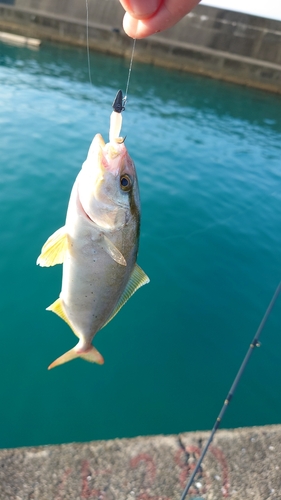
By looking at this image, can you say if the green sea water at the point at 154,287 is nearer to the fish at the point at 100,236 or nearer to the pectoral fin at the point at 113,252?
the fish at the point at 100,236

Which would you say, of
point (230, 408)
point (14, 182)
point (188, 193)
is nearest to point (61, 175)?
point (14, 182)

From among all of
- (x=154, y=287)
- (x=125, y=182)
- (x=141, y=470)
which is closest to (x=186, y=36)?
(x=154, y=287)

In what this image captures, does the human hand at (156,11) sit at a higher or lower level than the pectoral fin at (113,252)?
higher

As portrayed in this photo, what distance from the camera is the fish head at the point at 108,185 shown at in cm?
219

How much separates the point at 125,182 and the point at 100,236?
1.25 ft

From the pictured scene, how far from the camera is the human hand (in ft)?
4.17

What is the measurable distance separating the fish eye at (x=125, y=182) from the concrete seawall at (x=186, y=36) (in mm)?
24967

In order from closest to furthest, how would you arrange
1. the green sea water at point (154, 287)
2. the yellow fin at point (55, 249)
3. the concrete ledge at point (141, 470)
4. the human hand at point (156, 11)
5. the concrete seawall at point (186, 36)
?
the human hand at point (156, 11) < the yellow fin at point (55, 249) < the concrete ledge at point (141, 470) < the green sea water at point (154, 287) < the concrete seawall at point (186, 36)

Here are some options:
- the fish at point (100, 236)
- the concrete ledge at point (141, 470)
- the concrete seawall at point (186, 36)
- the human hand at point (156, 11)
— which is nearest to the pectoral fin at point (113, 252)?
the fish at point (100, 236)

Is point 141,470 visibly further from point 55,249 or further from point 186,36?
point 186,36

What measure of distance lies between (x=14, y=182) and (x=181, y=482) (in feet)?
23.7

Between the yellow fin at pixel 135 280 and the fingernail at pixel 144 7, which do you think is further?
the yellow fin at pixel 135 280

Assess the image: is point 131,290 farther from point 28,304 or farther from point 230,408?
point 28,304

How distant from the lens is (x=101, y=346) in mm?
5531
